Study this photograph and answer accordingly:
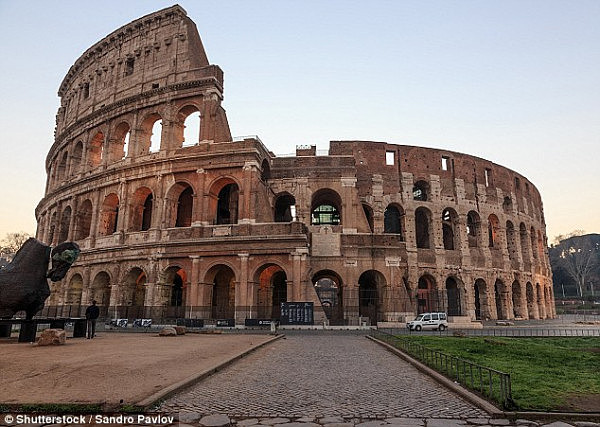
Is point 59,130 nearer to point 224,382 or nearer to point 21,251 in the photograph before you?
point 21,251

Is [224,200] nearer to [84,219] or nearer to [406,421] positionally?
[84,219]

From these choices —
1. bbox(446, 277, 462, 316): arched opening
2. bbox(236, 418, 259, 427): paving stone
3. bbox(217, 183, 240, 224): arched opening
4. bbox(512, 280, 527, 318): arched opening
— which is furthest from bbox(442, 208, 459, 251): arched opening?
bbox(236, 418, 259, 427): paving stone

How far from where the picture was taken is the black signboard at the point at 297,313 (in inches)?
839

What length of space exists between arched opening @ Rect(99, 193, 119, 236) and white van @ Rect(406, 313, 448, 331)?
70.6ft

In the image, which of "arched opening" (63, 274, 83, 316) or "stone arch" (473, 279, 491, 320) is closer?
"arched opening" (63, 274, 83, 316)

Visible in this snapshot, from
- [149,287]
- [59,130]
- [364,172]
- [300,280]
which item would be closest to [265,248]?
[300,280]

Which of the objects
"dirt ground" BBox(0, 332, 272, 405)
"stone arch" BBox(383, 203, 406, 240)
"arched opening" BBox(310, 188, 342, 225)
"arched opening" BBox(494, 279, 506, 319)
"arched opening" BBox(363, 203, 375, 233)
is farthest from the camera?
"arched opening" BBox(494, 279, 506, 319)

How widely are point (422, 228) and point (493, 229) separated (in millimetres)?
7071

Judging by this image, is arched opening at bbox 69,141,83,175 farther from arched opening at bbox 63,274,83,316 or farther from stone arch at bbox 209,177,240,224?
stone arch at bbox 209,177,240,224

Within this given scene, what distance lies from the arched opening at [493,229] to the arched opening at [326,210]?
45.7 ft

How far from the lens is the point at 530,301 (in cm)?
3619

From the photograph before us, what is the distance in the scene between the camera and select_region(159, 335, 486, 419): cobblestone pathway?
5.16 metres

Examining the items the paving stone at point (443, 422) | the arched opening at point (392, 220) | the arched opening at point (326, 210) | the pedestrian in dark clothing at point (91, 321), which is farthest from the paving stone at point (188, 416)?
the arched opening at point (392, 220)

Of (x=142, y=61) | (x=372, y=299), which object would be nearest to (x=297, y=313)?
(x=372, y=299)
